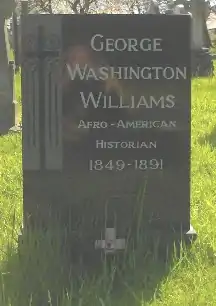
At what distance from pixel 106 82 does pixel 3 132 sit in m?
4.93

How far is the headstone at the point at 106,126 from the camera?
365 cm

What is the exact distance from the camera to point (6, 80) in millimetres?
8766

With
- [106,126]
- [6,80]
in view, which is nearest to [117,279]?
[106,126]

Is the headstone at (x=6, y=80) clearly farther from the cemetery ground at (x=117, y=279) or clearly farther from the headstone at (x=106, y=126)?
the headstone at (x=106, y=126)

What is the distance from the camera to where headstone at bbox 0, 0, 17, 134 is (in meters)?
8.66

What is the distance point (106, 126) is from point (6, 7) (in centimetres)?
542

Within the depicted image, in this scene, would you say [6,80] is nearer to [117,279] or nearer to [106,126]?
[106,126]

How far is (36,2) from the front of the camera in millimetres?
40844

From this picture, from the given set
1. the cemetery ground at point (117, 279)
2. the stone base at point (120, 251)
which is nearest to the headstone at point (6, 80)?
the cemetery ground at point (117, 279)

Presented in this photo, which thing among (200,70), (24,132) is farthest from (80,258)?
(200,70)

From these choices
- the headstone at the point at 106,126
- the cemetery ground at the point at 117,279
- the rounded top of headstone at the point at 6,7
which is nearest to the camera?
the cemetery ground at the point at 117,279

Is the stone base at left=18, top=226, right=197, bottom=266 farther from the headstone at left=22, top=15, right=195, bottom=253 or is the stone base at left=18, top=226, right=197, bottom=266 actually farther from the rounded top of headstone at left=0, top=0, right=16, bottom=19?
the rounded top of headstone at left=0, top=0, right=16, bottom=19

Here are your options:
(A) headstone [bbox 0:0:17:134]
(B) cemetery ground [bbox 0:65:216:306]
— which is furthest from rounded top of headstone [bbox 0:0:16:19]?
(B) cemetery ground [bbox 0:65:216:306]

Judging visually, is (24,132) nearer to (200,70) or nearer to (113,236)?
(113,236)
